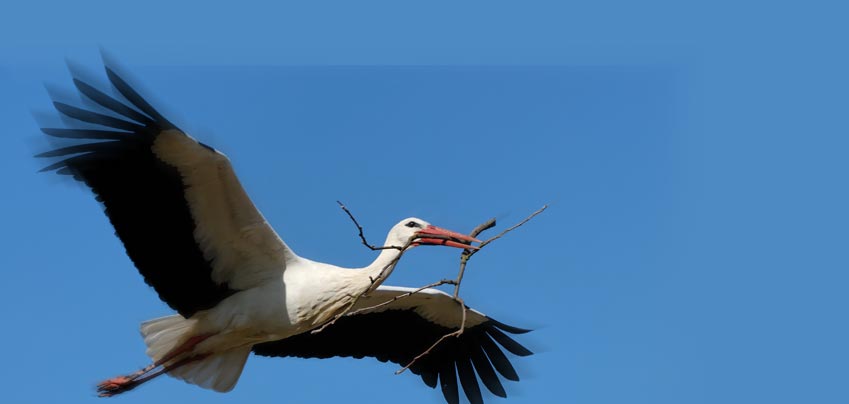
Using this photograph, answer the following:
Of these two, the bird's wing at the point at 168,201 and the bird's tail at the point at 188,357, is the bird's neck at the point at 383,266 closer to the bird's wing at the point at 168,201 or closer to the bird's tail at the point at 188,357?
the bird's wing at the point at 168,201

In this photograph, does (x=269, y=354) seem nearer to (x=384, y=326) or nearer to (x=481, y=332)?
(x=384, y=326)

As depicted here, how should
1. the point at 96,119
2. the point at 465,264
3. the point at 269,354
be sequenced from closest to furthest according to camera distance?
the point at 465,264 < the point at 96,119 < the point at 269,354

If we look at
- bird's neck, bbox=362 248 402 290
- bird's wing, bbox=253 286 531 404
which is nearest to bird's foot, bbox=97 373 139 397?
bird's wing, bbox=253 286 531 404

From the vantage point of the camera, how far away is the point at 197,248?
32.4 feet

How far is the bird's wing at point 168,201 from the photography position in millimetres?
9164

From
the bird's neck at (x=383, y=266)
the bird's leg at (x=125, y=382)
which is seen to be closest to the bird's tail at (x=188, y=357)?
the bird's leg at (x=125, y=382)

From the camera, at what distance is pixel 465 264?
8148 mm

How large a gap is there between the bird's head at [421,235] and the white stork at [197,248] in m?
0.01

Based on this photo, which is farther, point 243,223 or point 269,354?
point 269,354

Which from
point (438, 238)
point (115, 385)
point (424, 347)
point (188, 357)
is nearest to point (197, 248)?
point (188, 357)

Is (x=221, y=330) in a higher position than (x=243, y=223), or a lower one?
lower

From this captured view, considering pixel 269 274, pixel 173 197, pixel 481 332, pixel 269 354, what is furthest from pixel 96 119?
pixel 481 332

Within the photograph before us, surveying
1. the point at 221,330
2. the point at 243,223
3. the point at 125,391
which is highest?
the point at 243,223

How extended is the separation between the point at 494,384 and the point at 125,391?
3.34 m
